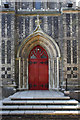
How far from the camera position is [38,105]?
585 cm

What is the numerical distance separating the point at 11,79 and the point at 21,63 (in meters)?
1.14

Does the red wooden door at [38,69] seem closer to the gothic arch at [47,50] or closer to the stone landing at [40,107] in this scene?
the gothic arch at [47,50]

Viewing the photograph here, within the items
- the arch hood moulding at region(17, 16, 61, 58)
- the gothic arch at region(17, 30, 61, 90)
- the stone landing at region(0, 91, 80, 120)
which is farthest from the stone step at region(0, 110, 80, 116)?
the arch hood moulding at region(17, 16, 61, 58)

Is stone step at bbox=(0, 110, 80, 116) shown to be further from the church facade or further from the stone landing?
the church facade

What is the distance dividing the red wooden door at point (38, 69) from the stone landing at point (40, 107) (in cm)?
218

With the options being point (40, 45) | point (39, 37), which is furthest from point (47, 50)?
point (39, 37)

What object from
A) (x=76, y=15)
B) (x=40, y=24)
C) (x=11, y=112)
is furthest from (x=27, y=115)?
(x=76, y=15)

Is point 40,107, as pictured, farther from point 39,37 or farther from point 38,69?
point 39,37

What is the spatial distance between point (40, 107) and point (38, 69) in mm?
3193

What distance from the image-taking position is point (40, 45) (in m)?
8.49

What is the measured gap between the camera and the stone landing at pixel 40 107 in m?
5.39

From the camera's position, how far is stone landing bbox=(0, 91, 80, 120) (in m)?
5.39

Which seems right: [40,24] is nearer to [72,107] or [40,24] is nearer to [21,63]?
[21,63]

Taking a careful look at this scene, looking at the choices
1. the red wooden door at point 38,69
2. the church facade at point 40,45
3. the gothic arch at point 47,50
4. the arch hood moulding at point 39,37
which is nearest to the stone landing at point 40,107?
the church facade at point 40,45
